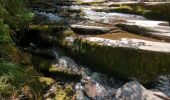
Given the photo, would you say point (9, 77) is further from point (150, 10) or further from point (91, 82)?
point (150, 10)

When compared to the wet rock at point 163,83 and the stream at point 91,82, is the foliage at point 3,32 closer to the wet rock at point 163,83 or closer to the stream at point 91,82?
the stream at point 91,82

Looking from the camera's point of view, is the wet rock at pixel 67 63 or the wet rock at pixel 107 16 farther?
the wet rock at pixel 107 16

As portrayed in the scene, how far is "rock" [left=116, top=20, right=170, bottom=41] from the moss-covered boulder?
2.25ft

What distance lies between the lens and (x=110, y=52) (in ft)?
27.3

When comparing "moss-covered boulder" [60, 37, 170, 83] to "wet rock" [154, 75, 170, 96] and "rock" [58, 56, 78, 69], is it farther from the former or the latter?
"rock" [58, 56, 78, 69]

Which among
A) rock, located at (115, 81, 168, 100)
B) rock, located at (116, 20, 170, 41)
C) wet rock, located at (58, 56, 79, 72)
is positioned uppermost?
rock, located at (116, 20, 170, 41)

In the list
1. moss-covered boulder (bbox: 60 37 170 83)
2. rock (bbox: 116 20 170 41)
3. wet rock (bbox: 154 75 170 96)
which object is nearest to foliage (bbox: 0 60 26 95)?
moss-covered boulder (bbox: 60 37 170 83)

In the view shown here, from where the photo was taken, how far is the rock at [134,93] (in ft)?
23.9

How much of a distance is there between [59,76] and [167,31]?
11.6ft

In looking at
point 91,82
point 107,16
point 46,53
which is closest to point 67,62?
point 46,53

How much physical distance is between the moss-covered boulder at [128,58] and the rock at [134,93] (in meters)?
0.65

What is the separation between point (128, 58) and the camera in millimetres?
8164

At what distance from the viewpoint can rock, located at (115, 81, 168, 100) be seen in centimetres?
727

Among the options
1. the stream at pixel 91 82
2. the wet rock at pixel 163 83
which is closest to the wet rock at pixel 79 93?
the stream at pixel 91 82
